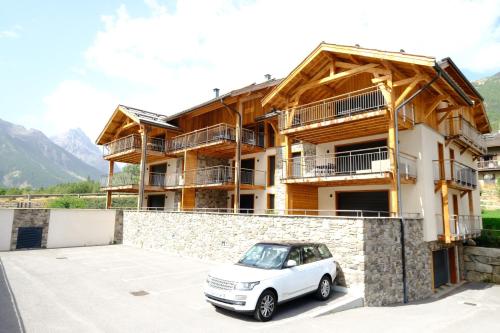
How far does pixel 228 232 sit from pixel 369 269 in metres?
6.47

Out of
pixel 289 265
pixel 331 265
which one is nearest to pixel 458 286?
pixel 331 265

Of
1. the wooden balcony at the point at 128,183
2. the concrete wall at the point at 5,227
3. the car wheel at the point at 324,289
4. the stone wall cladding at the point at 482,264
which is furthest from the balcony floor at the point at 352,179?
the concrete wall at the point at 5,227

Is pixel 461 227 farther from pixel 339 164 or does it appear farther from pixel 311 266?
pixel 311 266

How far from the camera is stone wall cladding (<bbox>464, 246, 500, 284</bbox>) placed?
16.7m

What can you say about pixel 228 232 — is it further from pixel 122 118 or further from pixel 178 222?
pixel 122 118

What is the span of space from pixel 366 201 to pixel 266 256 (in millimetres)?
8352

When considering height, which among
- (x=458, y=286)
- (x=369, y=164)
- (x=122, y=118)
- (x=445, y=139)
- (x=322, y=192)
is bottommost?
(x=458, y=286)

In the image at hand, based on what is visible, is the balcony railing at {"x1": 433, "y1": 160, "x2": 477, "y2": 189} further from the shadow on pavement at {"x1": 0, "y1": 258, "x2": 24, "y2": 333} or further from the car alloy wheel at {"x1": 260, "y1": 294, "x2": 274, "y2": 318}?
the shadow on pavement at {"x1": 0, "y1": 258, "x2": 24, "y2": 333}

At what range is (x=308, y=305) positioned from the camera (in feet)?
29.0

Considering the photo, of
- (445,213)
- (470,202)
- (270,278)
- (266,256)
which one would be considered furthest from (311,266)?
(470,202)

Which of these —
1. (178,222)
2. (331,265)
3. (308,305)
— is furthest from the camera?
(178,222)

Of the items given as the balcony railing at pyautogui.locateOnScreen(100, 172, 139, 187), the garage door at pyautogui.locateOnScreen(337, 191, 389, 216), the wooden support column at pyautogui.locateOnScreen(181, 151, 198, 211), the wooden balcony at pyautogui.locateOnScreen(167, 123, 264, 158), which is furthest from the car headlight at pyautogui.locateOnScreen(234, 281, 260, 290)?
the balcony railing at pyautogui.locateOnScreen(100, 172, 139, 187)

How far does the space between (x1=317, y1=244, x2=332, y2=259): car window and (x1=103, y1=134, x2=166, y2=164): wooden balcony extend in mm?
17665

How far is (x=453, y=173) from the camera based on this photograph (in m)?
15.5
